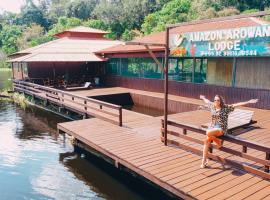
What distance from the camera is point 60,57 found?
2041 cm

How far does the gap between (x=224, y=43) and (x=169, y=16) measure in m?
31.3

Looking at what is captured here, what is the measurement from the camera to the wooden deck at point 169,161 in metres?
5.41

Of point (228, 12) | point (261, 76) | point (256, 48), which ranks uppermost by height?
point (228, 12)

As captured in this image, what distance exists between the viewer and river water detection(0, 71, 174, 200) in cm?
733

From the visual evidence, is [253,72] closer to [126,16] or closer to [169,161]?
[169,161]

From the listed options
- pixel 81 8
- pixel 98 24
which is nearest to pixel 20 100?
pixel 98 24

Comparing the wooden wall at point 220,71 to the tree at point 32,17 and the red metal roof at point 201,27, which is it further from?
the tree at point 32,17

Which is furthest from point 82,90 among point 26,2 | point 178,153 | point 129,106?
point 26,2

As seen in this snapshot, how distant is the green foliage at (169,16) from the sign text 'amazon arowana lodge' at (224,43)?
2605 cm

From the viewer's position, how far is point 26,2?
99375 mm

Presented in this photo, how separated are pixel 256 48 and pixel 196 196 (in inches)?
333

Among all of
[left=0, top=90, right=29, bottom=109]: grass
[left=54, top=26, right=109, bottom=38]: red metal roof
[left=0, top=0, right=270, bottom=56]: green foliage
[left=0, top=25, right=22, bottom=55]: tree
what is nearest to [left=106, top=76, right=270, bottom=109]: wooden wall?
[left=0, top=90, right=29, bottom=109]: grass

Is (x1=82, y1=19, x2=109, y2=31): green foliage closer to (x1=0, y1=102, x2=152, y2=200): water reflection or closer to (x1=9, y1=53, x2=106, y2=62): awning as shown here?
(x1=9, y1=53, x2=106, y2=62): awning

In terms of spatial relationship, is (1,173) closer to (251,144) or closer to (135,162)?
(135,162)
